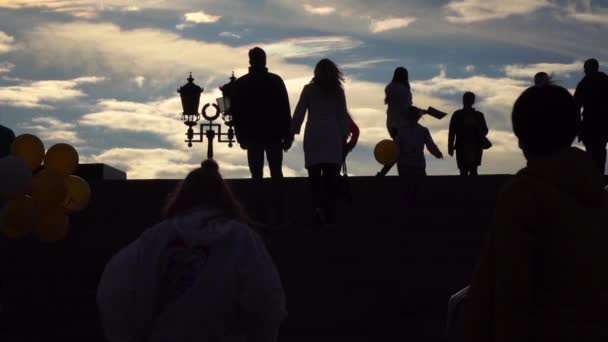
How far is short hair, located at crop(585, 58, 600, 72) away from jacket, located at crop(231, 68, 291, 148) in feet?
16.7

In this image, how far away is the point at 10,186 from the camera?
1134cm

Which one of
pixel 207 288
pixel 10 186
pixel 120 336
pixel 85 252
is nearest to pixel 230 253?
pixel 207 288

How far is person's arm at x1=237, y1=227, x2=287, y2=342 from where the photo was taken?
5203mm

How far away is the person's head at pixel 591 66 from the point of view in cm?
1658

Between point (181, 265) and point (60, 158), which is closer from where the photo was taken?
point (181, 265)

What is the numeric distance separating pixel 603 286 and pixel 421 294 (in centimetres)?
672

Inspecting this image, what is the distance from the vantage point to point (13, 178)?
37.3ft

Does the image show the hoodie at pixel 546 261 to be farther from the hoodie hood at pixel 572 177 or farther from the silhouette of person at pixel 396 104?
the silhouette of person at pixel 396 104

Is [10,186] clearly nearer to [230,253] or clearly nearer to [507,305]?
[230,253]

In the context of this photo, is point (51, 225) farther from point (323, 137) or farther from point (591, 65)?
point (591, 65)

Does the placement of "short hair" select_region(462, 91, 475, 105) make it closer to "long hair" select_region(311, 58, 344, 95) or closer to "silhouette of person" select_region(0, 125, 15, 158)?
"long hair" select_region(311, 58, 344, 95)

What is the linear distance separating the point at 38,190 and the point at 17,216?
320mm

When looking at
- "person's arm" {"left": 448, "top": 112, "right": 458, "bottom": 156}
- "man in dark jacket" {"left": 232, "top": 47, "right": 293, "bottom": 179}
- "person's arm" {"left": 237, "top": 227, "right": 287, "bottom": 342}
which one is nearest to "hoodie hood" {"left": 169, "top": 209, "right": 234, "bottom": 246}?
"person's arm" {"left": 237, "top": 227, "right": 287, "bottom": 342}

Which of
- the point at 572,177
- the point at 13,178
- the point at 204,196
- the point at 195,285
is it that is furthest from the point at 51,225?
the point at 572,177
